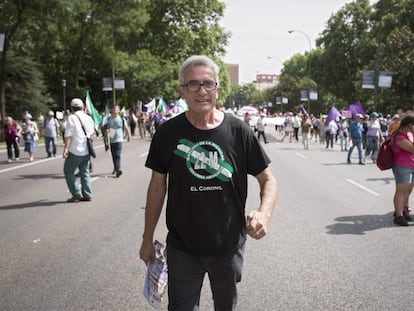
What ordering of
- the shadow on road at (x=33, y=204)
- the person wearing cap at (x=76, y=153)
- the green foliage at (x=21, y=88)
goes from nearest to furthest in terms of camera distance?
the shadow on road at (x=33, y=204) → the person wearing cap at (x=76, y=153) → the green foliage at (x=21, y=88)

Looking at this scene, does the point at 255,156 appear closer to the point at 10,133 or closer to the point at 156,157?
the point at 156,157

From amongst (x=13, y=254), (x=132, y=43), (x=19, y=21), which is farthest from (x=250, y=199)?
(x=132, y=43)

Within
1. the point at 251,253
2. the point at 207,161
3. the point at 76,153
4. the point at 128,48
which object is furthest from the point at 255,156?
the point at 128,48

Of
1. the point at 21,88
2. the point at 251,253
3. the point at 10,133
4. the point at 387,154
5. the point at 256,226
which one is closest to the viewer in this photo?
the point at 256,226

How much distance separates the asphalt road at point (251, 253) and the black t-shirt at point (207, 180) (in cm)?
167

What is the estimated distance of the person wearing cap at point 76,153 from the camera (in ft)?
29.5

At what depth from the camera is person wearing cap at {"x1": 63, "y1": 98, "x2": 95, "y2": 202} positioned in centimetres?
898

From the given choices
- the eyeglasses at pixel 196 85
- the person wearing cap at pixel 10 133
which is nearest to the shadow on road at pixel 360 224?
the eyeglasses at pixel 196 85

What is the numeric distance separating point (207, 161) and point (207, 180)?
99mm

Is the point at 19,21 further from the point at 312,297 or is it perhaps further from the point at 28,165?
the point at 312,297

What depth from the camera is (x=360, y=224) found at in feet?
23.8

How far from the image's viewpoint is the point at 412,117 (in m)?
7.28

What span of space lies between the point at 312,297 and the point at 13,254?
3.47 m

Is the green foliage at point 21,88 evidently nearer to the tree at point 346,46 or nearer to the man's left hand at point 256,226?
the tree at point 346,46
